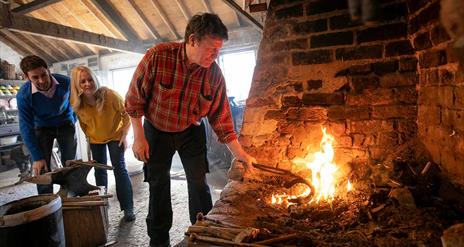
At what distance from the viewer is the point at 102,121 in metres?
3.36

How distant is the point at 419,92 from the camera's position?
205 centimetres

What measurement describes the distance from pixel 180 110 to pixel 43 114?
195 cm

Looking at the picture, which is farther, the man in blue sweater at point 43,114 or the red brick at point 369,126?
the man in blue sweater at point 43,114

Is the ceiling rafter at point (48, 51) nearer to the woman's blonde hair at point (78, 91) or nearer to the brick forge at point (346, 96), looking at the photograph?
the woman's blonde hair at point (78, 91)

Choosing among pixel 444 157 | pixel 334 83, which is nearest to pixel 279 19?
pixel 334 83

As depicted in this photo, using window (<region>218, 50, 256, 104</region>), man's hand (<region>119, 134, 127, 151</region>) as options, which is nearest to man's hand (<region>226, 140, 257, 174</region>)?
man's hand (<region>119, 134, 127, 151</region>)

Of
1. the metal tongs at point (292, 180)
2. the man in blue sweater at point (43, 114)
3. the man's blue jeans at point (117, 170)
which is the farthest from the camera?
the man's blue jeans at point (117, 170)

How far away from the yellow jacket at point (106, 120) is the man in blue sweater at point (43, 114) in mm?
225

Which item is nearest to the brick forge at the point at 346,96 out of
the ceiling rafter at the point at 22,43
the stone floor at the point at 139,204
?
the stone floor at the point at 139,204

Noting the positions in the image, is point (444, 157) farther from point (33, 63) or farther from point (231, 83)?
point (231, 83)

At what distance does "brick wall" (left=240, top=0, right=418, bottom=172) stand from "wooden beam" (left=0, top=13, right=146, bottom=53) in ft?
15.4

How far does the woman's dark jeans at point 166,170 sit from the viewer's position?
88.7 inches

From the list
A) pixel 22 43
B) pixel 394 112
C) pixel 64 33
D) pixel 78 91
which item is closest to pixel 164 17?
→ pixel 64 33

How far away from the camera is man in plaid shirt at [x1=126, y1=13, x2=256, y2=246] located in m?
2.02
